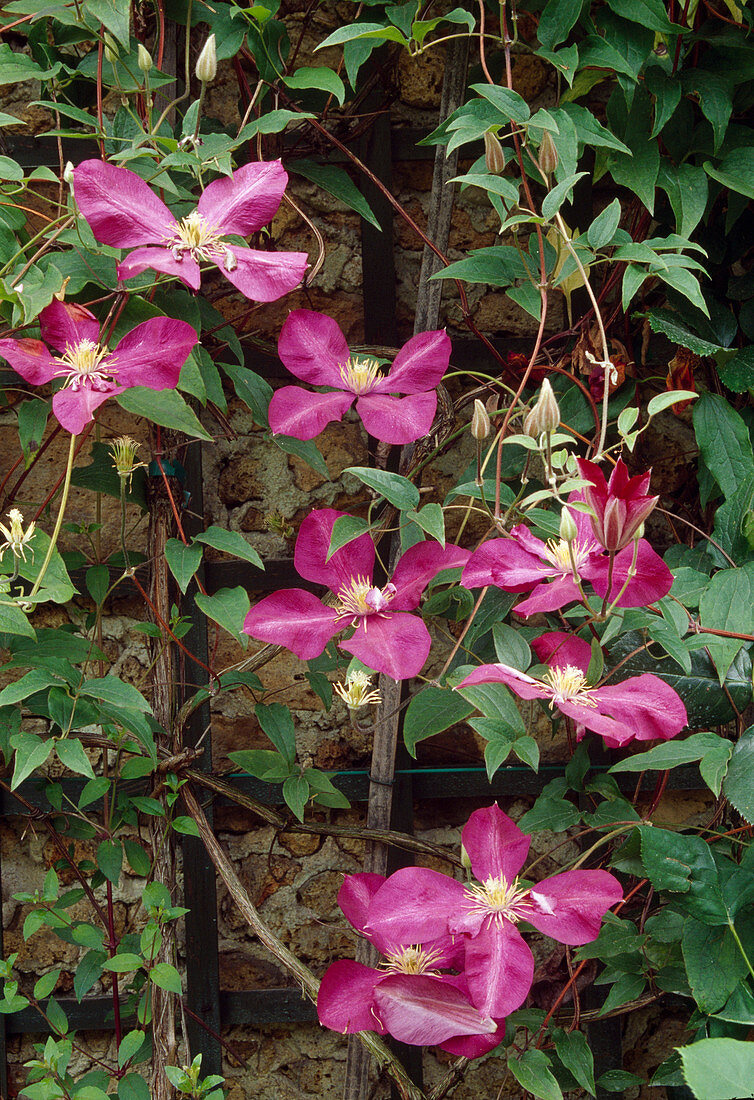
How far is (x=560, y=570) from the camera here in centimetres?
73

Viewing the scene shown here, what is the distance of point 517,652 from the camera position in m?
0.81

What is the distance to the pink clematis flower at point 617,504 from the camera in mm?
574

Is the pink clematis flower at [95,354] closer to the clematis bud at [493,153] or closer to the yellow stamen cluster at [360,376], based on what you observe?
the yellow stamen cluster at [360,376]

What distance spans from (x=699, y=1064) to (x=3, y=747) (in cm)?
81

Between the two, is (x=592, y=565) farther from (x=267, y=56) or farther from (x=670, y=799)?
(x=670, y=799)

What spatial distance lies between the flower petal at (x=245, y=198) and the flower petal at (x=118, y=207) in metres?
0.05

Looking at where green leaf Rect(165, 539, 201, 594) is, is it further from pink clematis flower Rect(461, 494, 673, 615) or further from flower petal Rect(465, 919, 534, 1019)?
flower petal Rect(465, 919, 534, 1019)

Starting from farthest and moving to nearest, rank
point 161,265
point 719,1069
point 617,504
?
1. point 161,265
2. point 617,504
3. point 719,1069

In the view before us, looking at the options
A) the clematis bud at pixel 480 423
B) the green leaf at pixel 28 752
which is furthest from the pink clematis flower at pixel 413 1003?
the clematis bud at pixel 480 423

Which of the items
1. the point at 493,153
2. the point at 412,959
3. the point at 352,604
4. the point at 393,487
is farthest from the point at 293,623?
the point at 493,153

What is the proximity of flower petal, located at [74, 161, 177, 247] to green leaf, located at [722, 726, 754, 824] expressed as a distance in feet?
2.27

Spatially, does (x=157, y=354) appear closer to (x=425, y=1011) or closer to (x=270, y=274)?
(x=270, y=274)

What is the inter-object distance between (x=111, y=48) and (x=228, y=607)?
578 millimetres

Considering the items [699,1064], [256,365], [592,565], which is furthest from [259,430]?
[699,1064]
